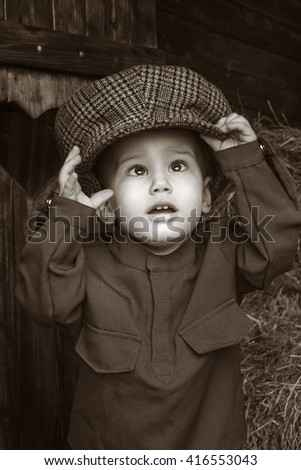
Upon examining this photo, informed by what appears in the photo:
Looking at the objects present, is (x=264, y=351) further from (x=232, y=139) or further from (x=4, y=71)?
(x=4, y=71)

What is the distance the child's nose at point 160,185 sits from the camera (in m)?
1.68

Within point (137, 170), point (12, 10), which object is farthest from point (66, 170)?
point (12, 10)

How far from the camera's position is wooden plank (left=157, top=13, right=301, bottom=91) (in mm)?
3078

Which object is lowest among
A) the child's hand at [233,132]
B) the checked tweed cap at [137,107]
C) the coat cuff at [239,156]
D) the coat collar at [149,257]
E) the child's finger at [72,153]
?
the coat collar at [149,257]

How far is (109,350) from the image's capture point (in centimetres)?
173

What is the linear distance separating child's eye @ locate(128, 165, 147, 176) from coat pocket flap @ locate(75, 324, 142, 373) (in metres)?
0.40

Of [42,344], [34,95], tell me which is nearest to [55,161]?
[34,95]

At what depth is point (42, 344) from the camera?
7.80ft

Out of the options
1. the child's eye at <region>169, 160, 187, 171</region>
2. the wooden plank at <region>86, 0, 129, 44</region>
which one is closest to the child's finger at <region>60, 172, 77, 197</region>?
the child's eye at <region>169, 160, 187, 171</region>

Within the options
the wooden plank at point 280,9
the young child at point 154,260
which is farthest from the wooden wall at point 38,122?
the wooden plank at point 280,9

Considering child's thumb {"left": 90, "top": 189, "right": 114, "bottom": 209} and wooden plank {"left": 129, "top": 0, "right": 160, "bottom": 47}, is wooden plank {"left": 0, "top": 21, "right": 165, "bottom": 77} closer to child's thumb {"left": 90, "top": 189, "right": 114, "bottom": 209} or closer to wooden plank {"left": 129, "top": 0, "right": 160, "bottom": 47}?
wooden plank {"left": 129, "top": 0, "right": 160, "bottom": 47}

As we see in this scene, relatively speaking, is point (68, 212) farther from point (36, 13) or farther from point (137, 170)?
point (36, 13)

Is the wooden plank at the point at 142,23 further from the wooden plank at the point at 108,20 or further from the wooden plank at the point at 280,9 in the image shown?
the wooden plank at the point at 280,9

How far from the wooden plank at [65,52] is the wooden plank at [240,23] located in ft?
2.70
